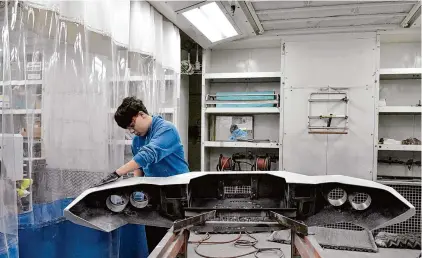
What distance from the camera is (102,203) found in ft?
5.27

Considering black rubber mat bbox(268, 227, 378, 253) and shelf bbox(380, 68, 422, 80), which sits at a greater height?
shelf bbox(380, 68, 422, 80)

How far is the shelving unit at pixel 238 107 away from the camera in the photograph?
4.06 meters

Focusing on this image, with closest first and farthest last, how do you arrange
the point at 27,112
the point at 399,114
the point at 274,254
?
the point at 27,112
the point at 274,254
the point at 399,114

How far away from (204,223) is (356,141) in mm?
3042

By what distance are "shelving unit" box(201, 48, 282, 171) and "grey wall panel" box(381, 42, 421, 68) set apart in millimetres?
1441

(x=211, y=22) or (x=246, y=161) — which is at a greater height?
(x=211, y=22)

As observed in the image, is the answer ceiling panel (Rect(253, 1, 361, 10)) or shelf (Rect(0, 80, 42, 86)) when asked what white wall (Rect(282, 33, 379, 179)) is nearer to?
ceiling panel (Rect(253, 1, 361, 10))

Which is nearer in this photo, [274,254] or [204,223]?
[204,223]

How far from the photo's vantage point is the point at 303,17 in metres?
3.63

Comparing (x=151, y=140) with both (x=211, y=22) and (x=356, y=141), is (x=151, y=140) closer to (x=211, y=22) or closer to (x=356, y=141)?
(x=211, y=22)

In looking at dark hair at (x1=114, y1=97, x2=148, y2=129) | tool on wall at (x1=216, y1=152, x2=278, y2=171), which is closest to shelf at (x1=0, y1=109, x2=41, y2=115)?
dark hair at (x1=114, y1=97, x2=148, y2=129)

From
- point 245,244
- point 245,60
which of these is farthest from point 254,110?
point 245,244

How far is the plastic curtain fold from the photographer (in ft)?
5.26

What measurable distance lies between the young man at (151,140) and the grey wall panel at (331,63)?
2285 mm
